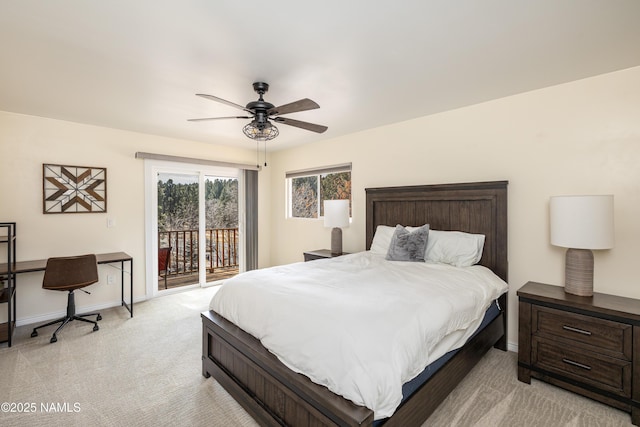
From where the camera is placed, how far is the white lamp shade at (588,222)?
A: 2.06 m

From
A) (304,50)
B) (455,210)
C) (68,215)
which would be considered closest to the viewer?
(304,50)

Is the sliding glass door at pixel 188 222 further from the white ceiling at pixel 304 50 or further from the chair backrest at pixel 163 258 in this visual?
the white ceiling at pixel 304 50

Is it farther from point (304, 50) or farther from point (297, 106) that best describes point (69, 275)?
point (304, 50)

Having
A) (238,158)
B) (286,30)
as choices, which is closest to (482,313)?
(286,30)

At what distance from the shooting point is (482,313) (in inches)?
85.2

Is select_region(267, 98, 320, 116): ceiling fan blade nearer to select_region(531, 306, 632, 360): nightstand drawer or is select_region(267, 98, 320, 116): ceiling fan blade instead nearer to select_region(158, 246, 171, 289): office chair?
select_region(531, 306, 632, 360): nightstand drawer

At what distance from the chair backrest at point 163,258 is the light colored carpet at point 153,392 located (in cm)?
158

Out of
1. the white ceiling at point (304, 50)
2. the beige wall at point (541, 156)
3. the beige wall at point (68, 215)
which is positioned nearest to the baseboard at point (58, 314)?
the beige wall at point (68, 215)

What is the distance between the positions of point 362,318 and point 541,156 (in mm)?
2375

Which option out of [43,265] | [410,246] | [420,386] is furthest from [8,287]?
[410,246]

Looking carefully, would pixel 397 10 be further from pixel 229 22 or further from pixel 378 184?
pixel 378 184

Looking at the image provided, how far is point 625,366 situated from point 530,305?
22.9 inches

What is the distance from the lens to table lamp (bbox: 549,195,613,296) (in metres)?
2.06

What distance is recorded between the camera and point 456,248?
281 centimetres
